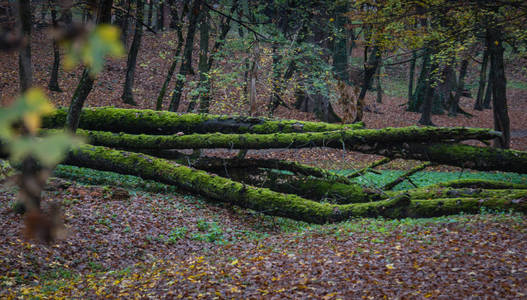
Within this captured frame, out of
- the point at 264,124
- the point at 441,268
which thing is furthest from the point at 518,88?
the point at 441,268

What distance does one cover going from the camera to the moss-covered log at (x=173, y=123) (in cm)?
1116

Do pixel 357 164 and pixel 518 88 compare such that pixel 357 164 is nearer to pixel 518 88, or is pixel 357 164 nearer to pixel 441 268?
pixel 441 268

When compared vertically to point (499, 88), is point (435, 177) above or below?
below

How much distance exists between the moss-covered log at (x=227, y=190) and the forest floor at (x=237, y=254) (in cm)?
45

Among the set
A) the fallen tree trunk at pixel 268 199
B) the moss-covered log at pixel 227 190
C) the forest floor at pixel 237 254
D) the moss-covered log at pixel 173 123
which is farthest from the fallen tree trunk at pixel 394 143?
the forest floor at pixel 237 254

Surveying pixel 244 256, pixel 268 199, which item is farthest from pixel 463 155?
pixel 244 256

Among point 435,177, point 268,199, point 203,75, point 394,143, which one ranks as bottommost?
point 435,177

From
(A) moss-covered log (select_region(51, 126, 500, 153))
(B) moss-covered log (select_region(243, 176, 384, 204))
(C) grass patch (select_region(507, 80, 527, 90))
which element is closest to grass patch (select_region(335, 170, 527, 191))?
(B) moss-covered log (select_region(243, 176, 384, 204))

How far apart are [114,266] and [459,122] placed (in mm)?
29491

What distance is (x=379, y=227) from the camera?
8.38m

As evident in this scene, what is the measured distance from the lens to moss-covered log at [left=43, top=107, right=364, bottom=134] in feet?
36.6

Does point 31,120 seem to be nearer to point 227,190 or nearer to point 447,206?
point 227,190

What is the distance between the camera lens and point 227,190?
1018 centimetres

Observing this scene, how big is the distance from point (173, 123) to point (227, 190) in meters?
3.22
